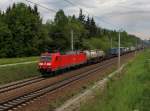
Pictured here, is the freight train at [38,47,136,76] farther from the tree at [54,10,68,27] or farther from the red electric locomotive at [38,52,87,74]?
the tree at [54,10,68,27]

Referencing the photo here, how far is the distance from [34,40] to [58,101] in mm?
68919

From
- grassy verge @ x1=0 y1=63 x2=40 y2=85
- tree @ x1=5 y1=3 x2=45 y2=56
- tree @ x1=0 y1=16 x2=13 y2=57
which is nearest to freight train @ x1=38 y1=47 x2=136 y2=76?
grassy verge @ x1=0 y1=63 x2=40 y2=85

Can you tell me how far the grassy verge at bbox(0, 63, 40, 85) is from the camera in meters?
38.0

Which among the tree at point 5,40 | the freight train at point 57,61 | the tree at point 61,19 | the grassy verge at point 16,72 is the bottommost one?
the grassy verge at point 16,72

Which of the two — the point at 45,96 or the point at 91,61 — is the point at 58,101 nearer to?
the point at 45,96

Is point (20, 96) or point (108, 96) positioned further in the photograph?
point (20, 96)

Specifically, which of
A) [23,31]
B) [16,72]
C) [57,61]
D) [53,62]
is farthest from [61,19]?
[16,72]

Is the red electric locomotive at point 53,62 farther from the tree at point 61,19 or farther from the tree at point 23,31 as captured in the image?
the tree at point 61,19

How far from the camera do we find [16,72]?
4122 centimetres

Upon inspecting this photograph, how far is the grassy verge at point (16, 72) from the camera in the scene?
38034 mm

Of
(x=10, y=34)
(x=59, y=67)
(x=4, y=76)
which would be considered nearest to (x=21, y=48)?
(x=10, y=34)

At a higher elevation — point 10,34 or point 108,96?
point 10,34

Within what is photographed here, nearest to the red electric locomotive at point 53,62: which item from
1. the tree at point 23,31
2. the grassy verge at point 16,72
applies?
the grassy verge at point 16,72

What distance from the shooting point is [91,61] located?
69.3 m
